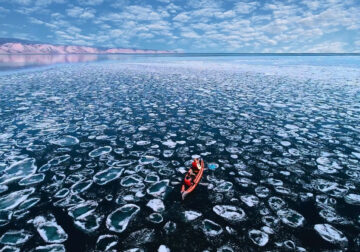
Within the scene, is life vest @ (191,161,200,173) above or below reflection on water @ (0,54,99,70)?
below

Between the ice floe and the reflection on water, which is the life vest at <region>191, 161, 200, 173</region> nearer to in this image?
the ice floe

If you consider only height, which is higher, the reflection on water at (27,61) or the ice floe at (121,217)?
the reflection on water at (27,61)

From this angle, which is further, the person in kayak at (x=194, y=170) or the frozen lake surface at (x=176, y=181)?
the person in kayak at (x=194, y=170)

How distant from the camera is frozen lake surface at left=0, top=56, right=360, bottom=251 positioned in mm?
2666

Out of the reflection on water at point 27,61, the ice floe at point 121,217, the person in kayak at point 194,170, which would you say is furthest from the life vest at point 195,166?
the reflection on water at point 27,61

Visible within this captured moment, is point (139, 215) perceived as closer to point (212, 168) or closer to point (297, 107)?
point (212, 168)

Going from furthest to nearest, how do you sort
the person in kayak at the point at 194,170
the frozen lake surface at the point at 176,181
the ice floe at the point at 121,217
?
the person in kayak at the point at 194,170 → the ice floe at the point at 121,217 → the frozen lake surface at the point at 176,181

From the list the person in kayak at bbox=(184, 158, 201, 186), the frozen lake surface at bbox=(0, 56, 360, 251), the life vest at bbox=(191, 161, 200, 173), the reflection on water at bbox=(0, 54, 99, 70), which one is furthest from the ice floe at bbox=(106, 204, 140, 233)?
the reflection on water at bbox=(0, 54, 99, 70)

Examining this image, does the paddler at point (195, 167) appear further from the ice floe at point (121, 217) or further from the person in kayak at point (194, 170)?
the ice floe at point (121, 217)

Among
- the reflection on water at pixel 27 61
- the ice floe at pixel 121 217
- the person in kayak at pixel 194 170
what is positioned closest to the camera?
the ice floe at pixel 121 217

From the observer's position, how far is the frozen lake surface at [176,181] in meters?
2.67

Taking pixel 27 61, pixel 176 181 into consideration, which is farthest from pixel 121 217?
pixel 27 61

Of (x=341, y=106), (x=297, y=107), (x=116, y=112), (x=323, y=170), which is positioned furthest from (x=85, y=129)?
(x=341, y=106)

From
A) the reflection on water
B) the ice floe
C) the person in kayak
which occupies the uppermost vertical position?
the reflection on water
